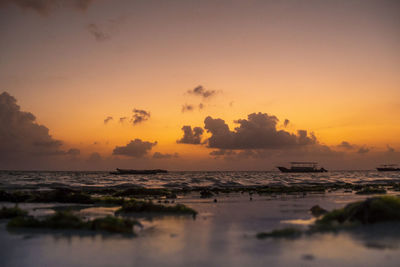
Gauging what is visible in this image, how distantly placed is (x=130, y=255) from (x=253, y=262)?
2.62 metres

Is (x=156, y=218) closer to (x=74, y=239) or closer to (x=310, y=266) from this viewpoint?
(x=74, y=239)

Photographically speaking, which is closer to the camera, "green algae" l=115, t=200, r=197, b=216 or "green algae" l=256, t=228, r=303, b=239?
"green algae" l=256, t=228, r=303, b=239

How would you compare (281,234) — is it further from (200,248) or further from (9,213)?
(9,213)

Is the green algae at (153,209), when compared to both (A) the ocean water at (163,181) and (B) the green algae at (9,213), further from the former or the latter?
(A) the ocean water at (163,181)

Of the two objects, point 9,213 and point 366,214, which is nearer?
point 366,214

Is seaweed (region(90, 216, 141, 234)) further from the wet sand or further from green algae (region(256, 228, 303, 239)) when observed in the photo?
green algae (region(256, 228, 303, 239))

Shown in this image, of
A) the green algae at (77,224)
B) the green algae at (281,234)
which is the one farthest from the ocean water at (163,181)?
the green algae at (281,234)

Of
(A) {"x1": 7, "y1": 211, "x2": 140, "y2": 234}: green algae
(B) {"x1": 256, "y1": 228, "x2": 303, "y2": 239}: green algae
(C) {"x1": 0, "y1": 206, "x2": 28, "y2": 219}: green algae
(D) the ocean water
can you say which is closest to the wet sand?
(B) {"x1": 256, "y1": 228, "x2": 303, "y2": 239}: green algae

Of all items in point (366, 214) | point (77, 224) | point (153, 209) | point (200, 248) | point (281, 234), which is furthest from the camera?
point (153, 209)

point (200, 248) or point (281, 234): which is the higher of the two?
point (281, 234)

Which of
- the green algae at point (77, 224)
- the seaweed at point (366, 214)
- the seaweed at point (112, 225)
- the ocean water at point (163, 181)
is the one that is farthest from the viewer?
the ocean water at point (163, 181)

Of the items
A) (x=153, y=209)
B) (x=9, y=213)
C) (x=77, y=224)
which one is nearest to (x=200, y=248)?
(x=77, y=224)

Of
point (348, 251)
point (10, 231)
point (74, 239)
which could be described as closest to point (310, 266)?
point (348, 251)

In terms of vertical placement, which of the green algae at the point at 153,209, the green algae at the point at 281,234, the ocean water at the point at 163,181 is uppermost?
the green algae at the point at 281,234
